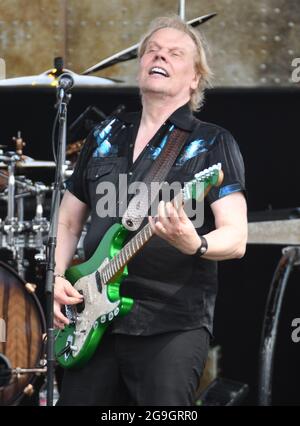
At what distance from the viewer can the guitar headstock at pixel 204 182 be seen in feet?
10.9

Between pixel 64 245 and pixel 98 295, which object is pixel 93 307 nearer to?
pixel 98 295

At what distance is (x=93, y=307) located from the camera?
370 centimetres

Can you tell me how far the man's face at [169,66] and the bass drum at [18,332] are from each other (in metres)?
2.22

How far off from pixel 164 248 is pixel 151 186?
27cm

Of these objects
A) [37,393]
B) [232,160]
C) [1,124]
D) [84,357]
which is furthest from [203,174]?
[1,124]

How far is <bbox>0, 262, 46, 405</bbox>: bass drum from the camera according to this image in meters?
5.61

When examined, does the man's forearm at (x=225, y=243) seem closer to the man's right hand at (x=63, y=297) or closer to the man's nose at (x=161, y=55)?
the man's right hand at (x=63, y=297)

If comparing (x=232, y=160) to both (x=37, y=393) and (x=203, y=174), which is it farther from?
(x=37, y=393)

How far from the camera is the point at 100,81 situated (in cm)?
588

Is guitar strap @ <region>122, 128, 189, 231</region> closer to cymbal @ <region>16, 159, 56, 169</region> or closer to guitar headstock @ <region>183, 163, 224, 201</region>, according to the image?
guitar headstock @ <region>183, 163, 224, 201</region>

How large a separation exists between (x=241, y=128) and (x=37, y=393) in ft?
7.71

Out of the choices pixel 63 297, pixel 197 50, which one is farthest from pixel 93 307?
pixel 197 50

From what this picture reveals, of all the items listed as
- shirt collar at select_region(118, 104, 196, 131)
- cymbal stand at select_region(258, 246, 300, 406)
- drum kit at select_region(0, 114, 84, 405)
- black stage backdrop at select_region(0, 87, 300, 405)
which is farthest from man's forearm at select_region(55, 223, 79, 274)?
black stage backdrop at select_region(0, 87, 300, 405)

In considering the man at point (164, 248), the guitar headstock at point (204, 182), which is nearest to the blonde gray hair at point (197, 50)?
the man at point (164, 248)
